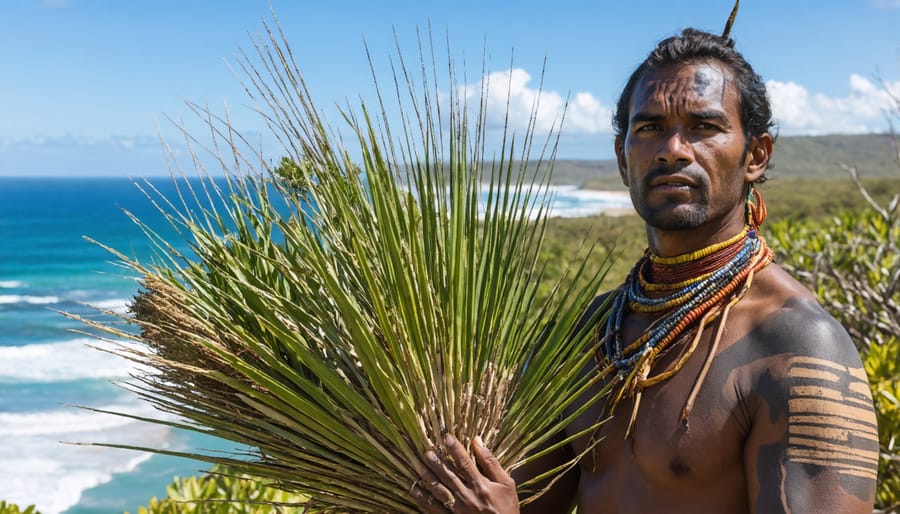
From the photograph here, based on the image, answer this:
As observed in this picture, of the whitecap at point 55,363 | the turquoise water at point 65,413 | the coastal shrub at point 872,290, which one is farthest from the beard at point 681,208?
the whitecap at point 55,363

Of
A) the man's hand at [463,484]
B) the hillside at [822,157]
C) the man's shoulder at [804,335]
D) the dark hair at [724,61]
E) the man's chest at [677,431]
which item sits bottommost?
the hillside at [822,157]

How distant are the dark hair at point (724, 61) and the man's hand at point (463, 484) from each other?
95 centimetres

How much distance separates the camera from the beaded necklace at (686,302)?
1.80 m

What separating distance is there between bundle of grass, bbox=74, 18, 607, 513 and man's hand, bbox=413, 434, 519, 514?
0.09ft

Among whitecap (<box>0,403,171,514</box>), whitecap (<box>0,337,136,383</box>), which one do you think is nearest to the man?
whitecap (<box>0,403,171,514</box>)

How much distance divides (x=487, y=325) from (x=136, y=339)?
2.16 feet

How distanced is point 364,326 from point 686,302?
32.4 inches


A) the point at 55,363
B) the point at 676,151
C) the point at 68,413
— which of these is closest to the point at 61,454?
the point at 68,413

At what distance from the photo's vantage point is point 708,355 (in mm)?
1748

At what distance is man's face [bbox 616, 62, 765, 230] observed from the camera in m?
1.80

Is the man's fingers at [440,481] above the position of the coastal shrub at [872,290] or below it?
above

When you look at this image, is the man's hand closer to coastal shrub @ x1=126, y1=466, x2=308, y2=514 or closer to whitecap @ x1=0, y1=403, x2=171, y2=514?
coastal shrub @ x1=126, y1=466, x2=308, y2=514

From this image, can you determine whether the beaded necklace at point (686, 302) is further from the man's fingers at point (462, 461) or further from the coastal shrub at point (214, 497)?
the coastal shrub at point (214, 497)

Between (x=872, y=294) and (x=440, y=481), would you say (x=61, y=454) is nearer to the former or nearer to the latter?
(x=872, y=294)
